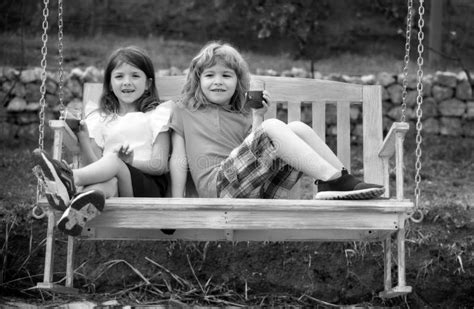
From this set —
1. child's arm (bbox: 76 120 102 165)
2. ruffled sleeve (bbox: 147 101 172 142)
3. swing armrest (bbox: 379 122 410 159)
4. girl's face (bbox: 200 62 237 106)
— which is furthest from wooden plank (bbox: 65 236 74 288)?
swing armrest (bbox: 379 122 410 159)

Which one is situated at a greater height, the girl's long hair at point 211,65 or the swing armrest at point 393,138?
the girl's long hair at point 211,65

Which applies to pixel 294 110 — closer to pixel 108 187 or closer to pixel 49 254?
pixel 108 187

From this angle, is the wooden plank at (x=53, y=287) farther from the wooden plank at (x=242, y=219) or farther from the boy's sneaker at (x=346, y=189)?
the boy's sneaker at (x=346, y=189)

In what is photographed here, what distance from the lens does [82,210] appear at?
10.3ft

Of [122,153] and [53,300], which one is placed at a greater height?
[122,153]

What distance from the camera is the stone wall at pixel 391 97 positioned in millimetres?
7113

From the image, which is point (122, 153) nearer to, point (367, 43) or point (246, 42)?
point (246, 42)

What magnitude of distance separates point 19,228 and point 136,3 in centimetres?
438

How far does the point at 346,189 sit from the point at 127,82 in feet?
3.75

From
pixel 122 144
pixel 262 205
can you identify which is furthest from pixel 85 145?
pixel 262 205

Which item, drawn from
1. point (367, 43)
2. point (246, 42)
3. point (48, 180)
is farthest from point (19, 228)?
point (367, 43)

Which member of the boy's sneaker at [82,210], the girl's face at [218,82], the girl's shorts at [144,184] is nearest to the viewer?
the boy's sneaker at [82,210]

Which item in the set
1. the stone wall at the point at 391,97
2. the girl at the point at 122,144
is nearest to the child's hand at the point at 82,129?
the girl at the point at 122,144

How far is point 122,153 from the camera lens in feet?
11.4
